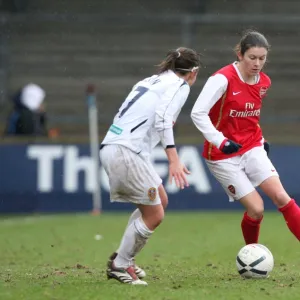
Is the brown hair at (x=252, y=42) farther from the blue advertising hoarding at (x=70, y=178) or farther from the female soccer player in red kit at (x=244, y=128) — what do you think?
the blue advertising hoarding at (x=70, y=178)

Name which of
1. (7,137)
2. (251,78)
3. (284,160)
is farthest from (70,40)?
(251,78)

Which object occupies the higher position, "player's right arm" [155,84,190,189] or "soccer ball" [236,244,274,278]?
"player's right arm" [155,84,190,189]

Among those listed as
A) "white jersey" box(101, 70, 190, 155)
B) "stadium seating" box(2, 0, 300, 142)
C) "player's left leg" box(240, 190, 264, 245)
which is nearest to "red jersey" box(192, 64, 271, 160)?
"player's left leg" box(240, 190, 264, 245)

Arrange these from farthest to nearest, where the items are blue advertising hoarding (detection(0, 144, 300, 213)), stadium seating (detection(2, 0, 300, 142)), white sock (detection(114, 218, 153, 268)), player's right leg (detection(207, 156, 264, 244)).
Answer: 1. stadium seating (detection(2, 0, 300, 142))
2. blue advertising hoarding (detection(0, 144, 300, 213))
3. player's right leg (detection(207, 156, 264, 244))
4. white sock (detection(114, 218, 153, 268))

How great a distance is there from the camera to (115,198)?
7680 mm

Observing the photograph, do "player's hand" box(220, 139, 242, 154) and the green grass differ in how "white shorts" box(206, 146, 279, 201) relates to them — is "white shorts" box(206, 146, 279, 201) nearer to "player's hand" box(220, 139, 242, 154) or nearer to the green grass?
"player's hand" box(220, 139, 242, 154)

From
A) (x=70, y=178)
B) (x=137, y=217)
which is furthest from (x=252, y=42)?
(x=70, y=178)

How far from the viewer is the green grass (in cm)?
701

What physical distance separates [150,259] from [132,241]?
284cm

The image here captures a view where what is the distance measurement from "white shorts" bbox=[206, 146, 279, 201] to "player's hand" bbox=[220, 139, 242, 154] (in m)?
0.48

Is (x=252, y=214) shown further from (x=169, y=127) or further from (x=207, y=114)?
(x=169, y=127)

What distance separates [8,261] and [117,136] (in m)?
3.21

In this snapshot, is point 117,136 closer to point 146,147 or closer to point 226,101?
point 146,147

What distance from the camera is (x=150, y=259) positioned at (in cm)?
1044
